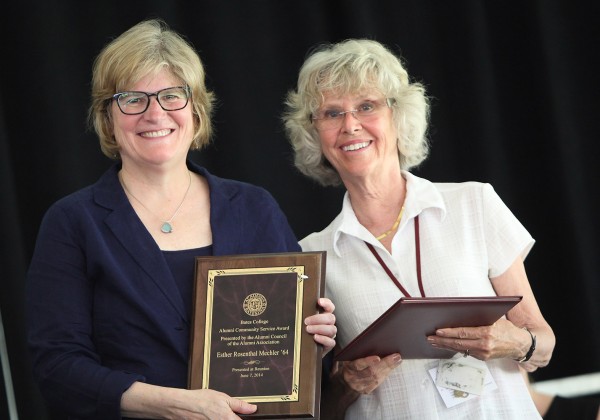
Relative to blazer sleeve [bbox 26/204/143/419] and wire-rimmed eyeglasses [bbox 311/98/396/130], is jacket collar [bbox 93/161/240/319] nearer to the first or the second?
blazer sleeve [bbox 26/204/143/419]

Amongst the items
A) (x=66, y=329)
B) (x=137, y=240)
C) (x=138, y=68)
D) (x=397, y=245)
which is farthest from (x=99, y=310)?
(x=397, y=245)

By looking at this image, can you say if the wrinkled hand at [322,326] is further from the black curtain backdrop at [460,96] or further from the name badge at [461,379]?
the black curtain backdrop at [460,96]

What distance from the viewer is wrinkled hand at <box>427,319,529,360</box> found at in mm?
2742

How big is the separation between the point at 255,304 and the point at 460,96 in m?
2.03

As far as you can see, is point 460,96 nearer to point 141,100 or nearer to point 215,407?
point 141,100

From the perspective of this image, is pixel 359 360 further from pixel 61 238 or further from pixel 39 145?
pixel 39 145

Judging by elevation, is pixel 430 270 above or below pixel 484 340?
above

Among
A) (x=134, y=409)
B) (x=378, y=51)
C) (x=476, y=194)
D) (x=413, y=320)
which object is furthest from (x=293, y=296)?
(x=378, y=51)

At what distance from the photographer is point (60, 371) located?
2.54m

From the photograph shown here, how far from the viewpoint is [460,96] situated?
13.9ft

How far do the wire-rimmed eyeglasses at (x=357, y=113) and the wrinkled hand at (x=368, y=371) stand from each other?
846mm

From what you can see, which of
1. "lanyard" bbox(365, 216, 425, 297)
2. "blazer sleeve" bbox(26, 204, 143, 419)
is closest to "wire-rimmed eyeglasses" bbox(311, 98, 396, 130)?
"lanyard" bbox(365, 216, 425, 297)

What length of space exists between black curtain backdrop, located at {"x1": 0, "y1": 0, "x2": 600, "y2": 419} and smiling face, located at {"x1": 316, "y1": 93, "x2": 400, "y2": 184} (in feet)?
2.67

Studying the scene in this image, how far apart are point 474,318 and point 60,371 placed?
3.86 ft
